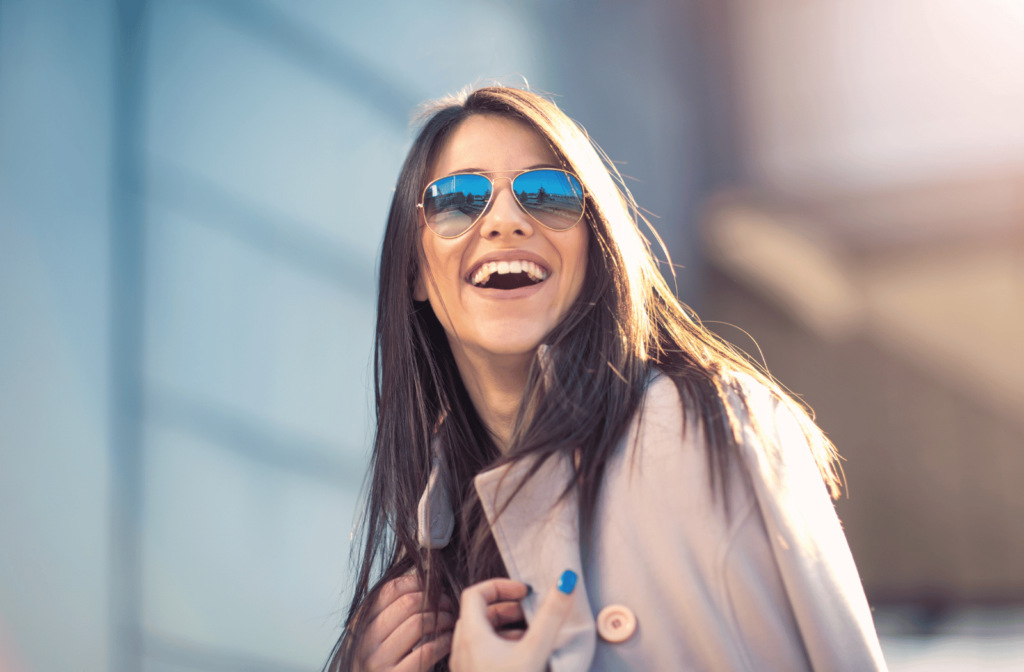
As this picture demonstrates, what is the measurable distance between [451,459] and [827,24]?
303 cm

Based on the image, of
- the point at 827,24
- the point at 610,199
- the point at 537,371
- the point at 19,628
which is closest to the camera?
the point at 537,371

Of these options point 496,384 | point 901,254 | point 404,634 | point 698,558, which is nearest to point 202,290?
point 496,384

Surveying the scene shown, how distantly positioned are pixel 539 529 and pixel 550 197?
2.64ft

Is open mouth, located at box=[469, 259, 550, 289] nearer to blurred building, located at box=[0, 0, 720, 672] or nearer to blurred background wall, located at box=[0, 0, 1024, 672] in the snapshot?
blurred background wall, located at box=[0, 0, 1024, 672]

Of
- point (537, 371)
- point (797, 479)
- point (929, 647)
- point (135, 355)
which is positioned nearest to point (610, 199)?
point (537, 371)

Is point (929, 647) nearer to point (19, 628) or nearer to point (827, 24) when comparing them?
point (827, 24)

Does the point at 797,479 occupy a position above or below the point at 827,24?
below

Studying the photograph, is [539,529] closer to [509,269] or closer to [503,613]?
[503,613]

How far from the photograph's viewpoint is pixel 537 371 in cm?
139

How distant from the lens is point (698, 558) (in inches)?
41.6

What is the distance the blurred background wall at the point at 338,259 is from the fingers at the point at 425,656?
120 cm

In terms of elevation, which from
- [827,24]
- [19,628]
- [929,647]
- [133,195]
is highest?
[827,24]

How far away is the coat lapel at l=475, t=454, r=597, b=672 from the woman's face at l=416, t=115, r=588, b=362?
1.14ft

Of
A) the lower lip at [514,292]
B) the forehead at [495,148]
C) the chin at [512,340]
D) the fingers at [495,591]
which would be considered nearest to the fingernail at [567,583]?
the fingers at [495,591]
